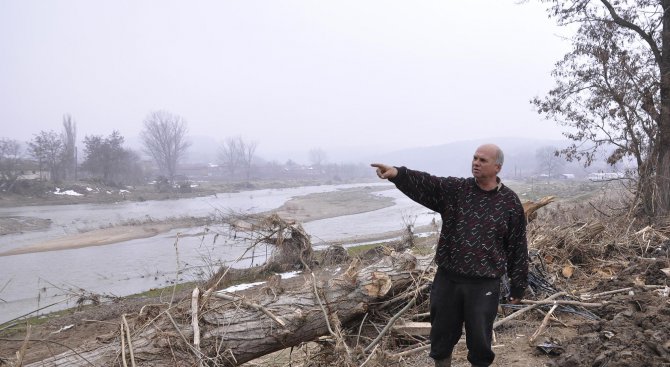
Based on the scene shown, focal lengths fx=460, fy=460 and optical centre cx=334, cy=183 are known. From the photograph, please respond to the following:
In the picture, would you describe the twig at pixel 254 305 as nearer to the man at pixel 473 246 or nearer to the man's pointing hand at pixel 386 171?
the man at pixel 473 246

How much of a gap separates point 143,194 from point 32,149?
1406 centimetres

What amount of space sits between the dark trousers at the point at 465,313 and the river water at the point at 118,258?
11.5ft

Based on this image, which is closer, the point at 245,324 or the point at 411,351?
the point at 245,324

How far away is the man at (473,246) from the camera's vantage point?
9.21 ft

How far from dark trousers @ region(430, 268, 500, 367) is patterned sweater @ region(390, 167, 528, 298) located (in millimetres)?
75

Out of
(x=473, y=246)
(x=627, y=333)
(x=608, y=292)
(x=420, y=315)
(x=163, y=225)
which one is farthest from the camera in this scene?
(x=163, y=225)

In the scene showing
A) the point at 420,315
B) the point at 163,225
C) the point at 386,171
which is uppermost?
the point at 386,171

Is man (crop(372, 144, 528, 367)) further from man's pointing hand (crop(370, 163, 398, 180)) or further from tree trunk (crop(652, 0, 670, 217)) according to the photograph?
tree trunk (crop(652, 0, 670, 217))

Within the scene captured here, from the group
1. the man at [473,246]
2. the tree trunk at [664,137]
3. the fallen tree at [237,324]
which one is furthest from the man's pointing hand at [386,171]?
the tree trunk at [664,137]

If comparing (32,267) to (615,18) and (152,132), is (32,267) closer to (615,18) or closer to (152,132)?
(615,18)

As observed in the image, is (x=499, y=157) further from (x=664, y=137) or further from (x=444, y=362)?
(x=664, y=137)

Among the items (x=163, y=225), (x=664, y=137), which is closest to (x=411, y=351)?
(x=664, y=137)

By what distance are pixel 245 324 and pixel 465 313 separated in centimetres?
182

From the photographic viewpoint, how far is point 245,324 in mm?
3768
